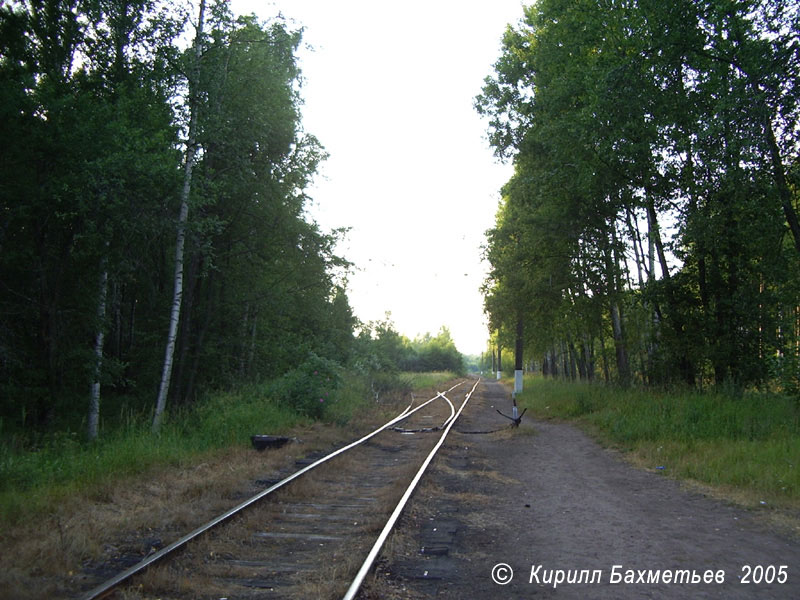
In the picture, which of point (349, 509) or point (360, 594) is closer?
point (360, 594)

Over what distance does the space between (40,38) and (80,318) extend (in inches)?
247

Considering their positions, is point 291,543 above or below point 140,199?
below

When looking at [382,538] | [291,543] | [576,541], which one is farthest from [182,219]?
[576,541]

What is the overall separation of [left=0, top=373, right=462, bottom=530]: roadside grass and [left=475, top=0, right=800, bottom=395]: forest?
971cm

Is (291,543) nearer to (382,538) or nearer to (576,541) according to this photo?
(382,538)

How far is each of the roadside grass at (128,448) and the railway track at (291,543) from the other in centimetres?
198

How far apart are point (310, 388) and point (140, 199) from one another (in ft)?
21.7

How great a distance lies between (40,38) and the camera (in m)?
12.3

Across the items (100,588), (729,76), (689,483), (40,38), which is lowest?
(689,483)

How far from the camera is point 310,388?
15.6 meters

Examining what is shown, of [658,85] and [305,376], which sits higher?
[658,85]

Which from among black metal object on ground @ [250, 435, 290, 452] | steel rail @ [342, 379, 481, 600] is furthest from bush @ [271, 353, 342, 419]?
steel rail @ [342, 379, 481, 600]

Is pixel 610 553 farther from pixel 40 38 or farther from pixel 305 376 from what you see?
pixel 40 38

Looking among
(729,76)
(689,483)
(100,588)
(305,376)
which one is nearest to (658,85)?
(729,76)
